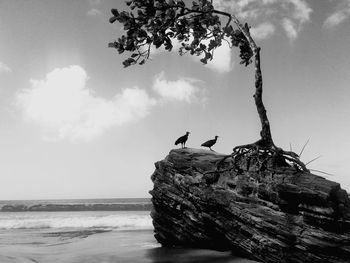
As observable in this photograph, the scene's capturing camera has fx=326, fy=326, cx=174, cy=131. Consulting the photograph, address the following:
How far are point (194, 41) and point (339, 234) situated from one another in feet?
29.6

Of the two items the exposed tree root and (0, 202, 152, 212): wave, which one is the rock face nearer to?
the exposed tree root

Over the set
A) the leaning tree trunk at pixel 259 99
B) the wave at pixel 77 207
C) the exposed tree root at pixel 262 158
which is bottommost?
the wave at pixel 77 207

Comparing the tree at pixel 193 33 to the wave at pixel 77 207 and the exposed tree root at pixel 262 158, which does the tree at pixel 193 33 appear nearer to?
the exposed tree root at pixel 262 158

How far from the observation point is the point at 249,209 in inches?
427

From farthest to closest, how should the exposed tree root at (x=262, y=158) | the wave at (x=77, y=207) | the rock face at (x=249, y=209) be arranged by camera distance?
the wave at (x=77, y=207), the exposed tree root at (x=262, y=158), the rock face at (x=249, y=209)

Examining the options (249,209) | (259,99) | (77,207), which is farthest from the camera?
(77,207)

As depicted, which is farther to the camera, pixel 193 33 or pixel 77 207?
pixel 77 207

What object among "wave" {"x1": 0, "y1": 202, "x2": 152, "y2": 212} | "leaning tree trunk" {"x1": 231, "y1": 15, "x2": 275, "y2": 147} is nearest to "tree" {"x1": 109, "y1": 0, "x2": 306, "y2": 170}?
"leaning tree trunk" {"x1": 231, "y1": 15, "x2": 275, "y2": 147}

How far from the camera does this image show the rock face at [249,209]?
30.3 feet

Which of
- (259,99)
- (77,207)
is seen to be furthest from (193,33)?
(77,207)

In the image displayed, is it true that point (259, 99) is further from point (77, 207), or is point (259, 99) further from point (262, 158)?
point (77, 207)

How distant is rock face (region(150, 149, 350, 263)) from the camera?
9250 millimetres

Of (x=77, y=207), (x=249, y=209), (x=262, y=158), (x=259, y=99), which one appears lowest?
(x=77, y=207)

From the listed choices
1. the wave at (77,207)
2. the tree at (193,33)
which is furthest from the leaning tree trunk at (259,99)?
the wave at (77,207)
